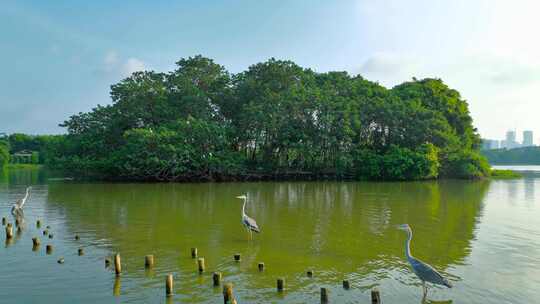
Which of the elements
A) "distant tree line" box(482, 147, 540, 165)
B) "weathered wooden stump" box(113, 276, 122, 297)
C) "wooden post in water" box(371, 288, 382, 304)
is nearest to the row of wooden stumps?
"wooden post in water" box(371, 288, 382, 304)

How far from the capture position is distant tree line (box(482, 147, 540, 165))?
115344mm

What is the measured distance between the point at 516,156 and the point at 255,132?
321ft

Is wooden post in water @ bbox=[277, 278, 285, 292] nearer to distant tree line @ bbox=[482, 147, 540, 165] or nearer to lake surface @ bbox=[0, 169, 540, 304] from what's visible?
lake surface @ bbox=[0, 169, 540, 304]

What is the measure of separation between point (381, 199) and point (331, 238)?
15592 mm

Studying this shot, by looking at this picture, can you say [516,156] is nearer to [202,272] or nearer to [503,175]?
[503,175]

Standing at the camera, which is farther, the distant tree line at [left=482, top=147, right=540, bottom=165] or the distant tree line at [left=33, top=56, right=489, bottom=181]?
the distant tree line at [left=482, top=147, right=540, bottom=165]

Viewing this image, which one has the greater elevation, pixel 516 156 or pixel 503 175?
pixel 516 156

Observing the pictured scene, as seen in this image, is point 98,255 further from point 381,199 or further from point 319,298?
point 381,199

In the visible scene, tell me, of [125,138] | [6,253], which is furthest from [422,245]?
[125,138]

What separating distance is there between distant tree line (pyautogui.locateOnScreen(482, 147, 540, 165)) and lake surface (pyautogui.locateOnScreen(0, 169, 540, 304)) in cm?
10274

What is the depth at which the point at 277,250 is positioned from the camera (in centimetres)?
1541

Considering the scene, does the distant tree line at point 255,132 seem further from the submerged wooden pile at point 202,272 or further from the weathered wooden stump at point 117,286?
the weathered wooden stump at point 117,286

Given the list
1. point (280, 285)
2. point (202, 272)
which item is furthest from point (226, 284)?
point (202, 272)

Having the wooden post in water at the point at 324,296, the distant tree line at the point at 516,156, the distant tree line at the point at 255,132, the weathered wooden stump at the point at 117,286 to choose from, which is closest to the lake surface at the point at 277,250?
the weathered wooden stump at the point at 117,286
